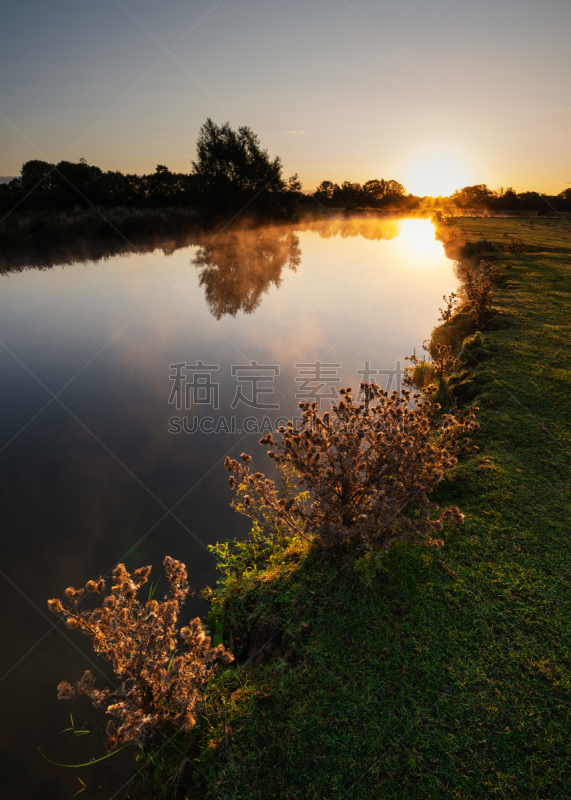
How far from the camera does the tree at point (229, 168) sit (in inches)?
1364

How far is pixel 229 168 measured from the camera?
118 ft

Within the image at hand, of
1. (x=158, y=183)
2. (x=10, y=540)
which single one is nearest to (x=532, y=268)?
(x=10, y=540)

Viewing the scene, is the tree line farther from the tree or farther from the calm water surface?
the calm water surface

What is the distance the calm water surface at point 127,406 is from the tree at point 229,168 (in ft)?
74.5

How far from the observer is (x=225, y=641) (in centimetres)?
321

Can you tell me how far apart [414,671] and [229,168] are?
4143 cm

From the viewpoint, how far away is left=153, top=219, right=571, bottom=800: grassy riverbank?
6.80ft

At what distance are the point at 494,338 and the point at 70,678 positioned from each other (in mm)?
8493

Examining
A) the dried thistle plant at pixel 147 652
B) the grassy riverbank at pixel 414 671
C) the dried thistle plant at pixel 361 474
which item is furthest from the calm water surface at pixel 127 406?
→ the dried thistle plant at pixel 361 474

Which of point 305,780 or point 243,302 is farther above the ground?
point 243,302

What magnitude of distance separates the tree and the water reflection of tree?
460 inches

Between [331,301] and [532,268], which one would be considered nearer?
[331,301]

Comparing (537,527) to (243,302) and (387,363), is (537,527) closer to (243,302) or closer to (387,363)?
(387,363)

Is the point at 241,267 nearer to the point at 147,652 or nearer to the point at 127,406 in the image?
the point at 127,406
